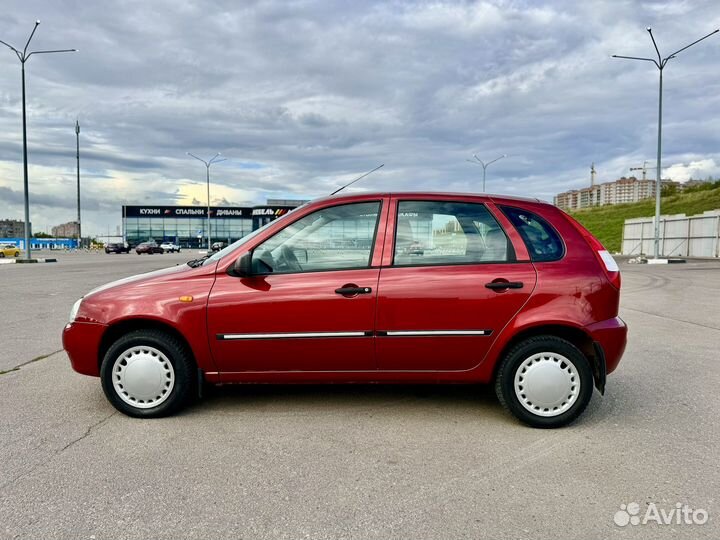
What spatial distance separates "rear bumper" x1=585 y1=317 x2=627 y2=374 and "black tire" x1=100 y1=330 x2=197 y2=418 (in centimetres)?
284

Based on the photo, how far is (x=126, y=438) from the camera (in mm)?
3551

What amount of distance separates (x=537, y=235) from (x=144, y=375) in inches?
118

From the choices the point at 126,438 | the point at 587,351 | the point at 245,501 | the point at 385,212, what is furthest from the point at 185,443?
the point at 587,351

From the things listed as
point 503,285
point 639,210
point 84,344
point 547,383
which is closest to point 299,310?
point 503,285

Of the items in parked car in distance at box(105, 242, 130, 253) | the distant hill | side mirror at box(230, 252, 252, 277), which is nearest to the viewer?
side mirror at box(230, 252, 252, 277)

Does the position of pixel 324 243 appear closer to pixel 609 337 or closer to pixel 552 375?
pixel 552 375

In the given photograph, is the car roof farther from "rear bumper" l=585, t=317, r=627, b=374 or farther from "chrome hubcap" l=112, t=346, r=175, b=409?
"chrome hubcap" l=112, t=346, r=175, b=409

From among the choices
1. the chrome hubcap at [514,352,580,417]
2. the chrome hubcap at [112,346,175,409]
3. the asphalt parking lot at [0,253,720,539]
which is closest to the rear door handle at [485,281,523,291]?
the chrome hubcap at [514,352,580,417]

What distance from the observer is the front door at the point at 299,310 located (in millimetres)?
3668

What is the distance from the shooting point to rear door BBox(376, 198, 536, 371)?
3666 millimetres

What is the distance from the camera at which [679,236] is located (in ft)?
109

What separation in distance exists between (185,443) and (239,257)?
4.15 ft

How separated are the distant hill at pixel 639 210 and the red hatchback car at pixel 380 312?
4313 centimetres

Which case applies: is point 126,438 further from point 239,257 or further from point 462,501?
point 462,501
